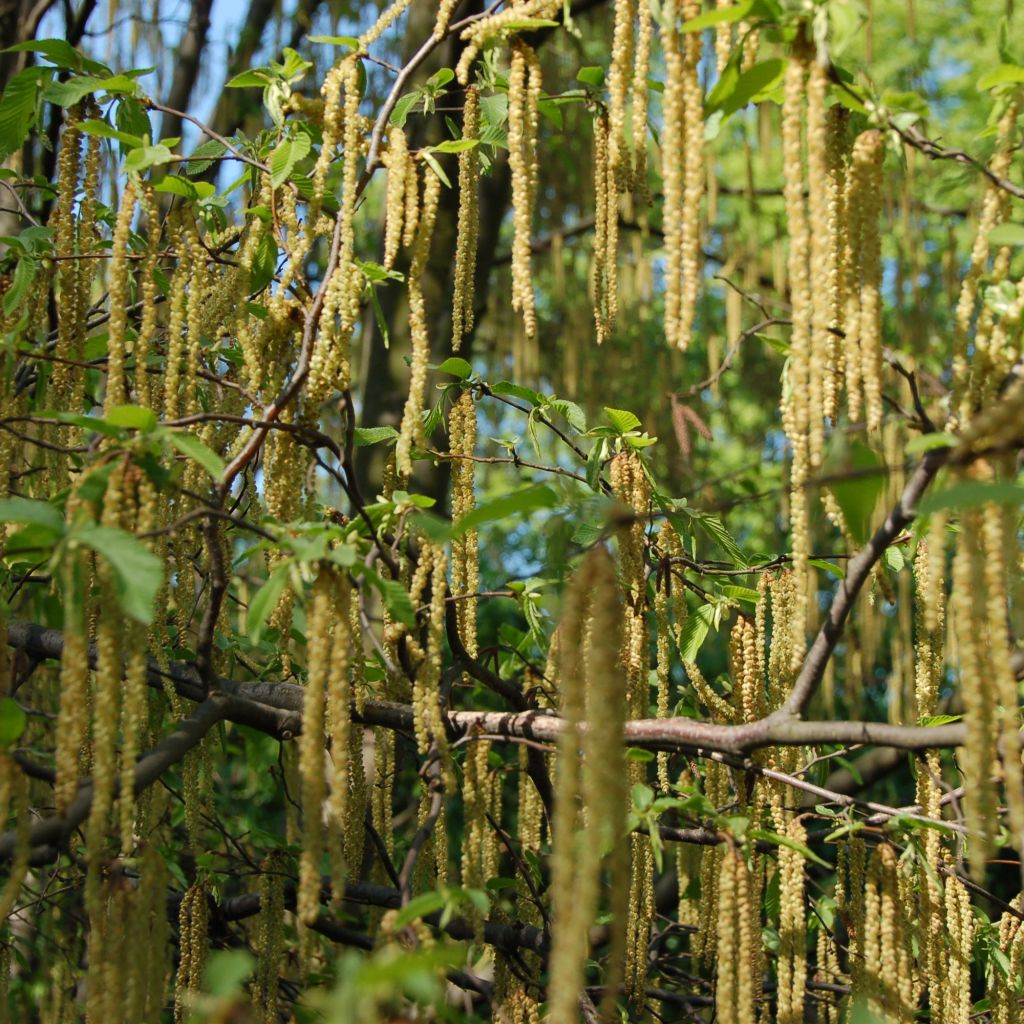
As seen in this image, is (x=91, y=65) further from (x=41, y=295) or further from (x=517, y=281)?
(x=517, y=281)

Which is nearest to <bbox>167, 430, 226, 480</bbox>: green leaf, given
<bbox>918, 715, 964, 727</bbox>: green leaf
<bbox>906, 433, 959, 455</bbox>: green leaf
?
<bbox>906, 433, 959, 455</bbox>: green leaf

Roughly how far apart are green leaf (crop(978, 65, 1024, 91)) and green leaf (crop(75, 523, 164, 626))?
1.29m

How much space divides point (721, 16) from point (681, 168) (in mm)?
233

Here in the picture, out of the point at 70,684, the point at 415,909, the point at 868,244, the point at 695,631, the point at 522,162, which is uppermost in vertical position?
the point at 522,162

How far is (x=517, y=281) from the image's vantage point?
6.15 feet

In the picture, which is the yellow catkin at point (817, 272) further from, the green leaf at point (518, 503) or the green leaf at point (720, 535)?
the green leaf at point (720, 535)

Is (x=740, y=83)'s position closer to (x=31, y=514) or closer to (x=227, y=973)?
(x=31, y=514)

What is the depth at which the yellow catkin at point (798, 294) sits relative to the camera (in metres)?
1.59

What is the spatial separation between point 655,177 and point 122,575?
606cm

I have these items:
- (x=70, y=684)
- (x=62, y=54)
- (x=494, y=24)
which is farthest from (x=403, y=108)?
(x=70, y=684)

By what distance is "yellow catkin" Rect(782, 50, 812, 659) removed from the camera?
1586mm

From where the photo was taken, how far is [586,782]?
134 centimetres

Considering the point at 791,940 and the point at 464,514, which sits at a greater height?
the point at 464,514

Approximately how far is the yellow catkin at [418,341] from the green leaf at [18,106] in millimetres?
757
